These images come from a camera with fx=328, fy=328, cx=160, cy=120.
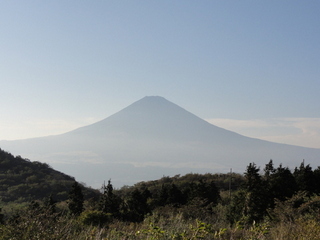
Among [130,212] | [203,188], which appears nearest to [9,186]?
[130,212]

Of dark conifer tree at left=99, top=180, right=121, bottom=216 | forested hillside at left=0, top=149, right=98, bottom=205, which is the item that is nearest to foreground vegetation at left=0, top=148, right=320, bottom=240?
dark conifer tree at left=99, top=180, right=121, bottom=216

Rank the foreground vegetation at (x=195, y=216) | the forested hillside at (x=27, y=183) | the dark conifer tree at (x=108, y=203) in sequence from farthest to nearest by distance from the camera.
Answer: the forested hillside at (x=27, y=183) → the dark conifer tree at (x=108, y=203) → the foreground vegetation at (x=195, y=216)

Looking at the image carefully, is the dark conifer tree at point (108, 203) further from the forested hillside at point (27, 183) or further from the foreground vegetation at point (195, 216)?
the forested hillside at point (27, 183)

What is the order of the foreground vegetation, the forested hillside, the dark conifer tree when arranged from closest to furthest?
the foreground vegetation
the dark conifer tree
the forested hillside

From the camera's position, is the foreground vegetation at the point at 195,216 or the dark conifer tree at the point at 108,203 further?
the dark conifer tree at the point at 108,203

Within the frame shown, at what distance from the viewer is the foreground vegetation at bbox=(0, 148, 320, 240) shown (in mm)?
5113

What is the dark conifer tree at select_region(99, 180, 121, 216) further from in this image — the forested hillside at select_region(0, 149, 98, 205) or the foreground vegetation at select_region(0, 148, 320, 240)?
the forested hillside at select_region(0, 149, 98, 205)

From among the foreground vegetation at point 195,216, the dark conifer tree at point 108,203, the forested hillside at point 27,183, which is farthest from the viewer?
the forested hillside at point 27,183

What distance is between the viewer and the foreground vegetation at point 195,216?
511 centimetres

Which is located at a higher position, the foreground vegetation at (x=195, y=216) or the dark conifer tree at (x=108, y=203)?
the foreground vegetation at (x=195, y=216)

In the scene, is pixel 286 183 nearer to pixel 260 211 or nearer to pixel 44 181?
pixel 260 211

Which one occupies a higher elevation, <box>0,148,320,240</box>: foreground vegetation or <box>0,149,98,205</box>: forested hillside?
<box>0,148,320,240</box>: foreground vegetation

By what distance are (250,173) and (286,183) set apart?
600 cm

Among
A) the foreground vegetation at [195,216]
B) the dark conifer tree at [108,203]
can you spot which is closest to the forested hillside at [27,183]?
the foreground vegetation at [195,216]
